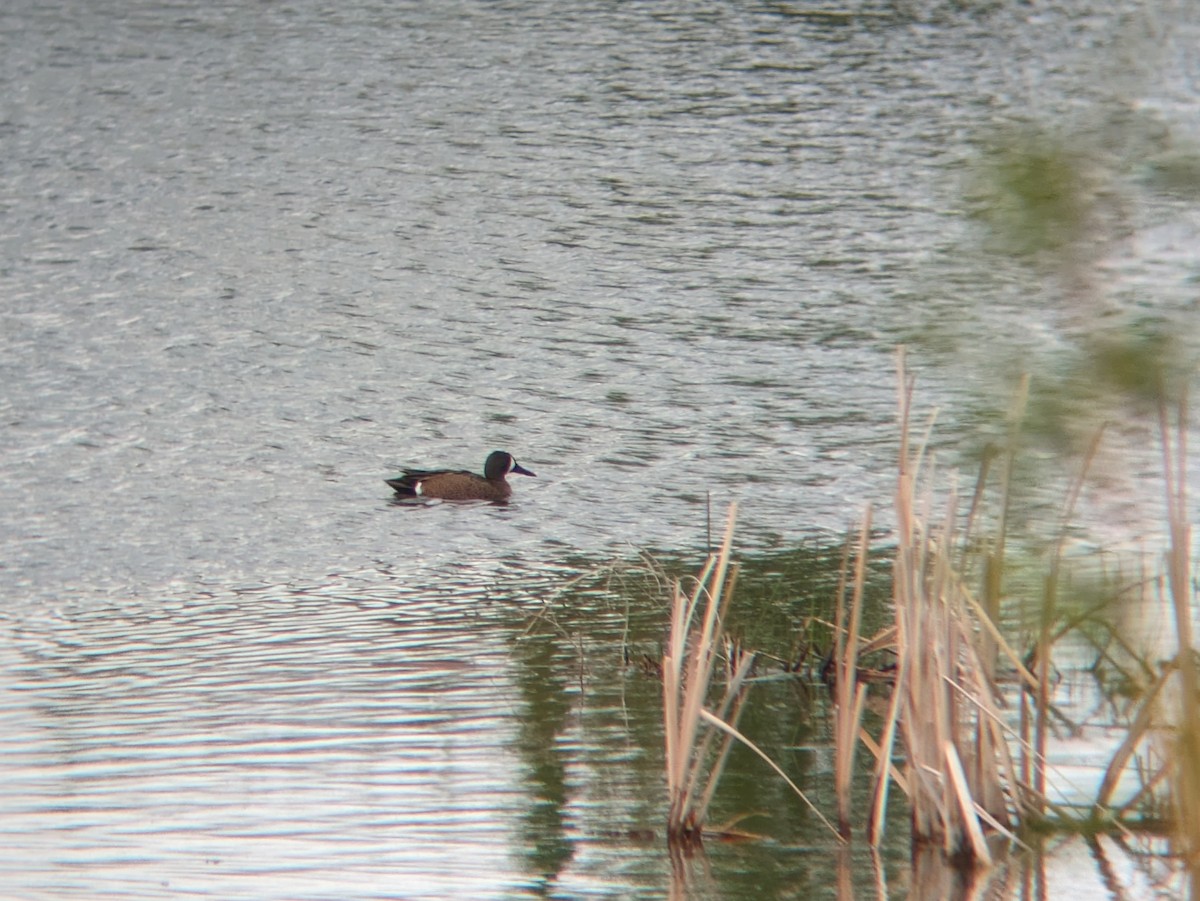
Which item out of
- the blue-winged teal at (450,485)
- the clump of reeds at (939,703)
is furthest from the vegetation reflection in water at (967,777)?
the blue-winged teal at (450,485)

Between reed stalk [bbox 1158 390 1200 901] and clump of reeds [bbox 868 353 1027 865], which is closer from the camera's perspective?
reed stalk [bbox 1158 390 1200 901]

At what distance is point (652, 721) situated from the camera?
7.02 meters

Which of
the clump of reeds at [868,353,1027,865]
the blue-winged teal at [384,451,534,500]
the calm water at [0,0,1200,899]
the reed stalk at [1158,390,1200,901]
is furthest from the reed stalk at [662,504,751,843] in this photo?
the blue-winged teal at [384,451,534,500]

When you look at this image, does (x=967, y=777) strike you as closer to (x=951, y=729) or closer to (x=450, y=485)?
(x=951, y=729)

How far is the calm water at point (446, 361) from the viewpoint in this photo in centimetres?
561

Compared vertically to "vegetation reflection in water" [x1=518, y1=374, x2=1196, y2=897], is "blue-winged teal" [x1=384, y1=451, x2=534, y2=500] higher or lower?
higher

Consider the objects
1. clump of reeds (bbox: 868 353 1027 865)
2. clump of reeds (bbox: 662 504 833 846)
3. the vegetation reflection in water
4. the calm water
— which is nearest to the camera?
the vegetation reflection in water

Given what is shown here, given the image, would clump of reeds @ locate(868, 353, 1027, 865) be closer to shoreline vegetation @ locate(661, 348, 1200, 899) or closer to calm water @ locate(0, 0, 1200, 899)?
shoreline vegetation @ locate(661, 348, 1200, 899)

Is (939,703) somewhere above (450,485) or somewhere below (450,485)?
below

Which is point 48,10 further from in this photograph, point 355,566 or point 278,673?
point 278,673

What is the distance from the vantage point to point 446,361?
17500mm

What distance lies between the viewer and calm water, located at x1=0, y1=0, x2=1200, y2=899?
5.61 m

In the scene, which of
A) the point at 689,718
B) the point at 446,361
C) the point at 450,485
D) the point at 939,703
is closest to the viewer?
the point at 939,703

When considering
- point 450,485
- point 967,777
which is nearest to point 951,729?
point 967,777
